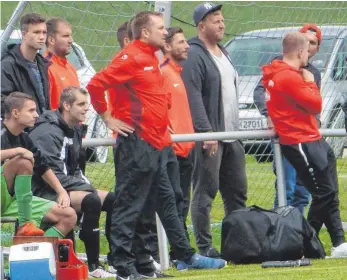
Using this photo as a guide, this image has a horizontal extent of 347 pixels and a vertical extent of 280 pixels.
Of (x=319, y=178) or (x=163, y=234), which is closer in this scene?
(x=163, y=234)

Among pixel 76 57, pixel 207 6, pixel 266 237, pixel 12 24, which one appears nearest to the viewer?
pixel 12 24

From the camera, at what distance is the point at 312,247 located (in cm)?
1073

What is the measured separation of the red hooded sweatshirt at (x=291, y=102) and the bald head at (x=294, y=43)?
12cm

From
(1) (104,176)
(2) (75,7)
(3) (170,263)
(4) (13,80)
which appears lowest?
(3) (170,263)

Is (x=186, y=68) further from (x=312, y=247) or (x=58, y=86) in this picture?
(x=312, y=247)

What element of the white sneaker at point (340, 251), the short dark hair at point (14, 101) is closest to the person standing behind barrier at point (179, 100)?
the white sneaker at point (340, 251)

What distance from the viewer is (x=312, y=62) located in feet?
43.5

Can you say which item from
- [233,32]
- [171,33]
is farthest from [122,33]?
[233,32]

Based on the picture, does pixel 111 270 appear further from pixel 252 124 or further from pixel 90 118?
pixel 252 124

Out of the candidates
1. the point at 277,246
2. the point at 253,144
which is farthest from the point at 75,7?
the point at 277,246

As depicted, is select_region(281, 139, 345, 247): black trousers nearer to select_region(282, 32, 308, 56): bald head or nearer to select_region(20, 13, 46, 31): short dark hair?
select_region(282, 32, 308, 56): bald head

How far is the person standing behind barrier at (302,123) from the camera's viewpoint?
35.8 feet

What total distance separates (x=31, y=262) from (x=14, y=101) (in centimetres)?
146

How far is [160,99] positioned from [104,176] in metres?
2.18
